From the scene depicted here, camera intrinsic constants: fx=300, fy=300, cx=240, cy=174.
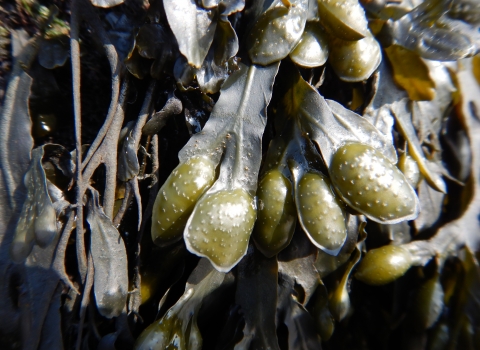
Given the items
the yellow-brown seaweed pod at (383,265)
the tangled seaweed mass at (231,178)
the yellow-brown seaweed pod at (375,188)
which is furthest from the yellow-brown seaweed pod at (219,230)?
the yellow-brown seaweed pod at (383,265)

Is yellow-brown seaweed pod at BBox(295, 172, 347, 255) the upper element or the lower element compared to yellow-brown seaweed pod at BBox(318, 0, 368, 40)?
lower

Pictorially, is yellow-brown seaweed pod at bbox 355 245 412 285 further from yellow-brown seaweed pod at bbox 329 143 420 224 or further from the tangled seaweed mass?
yellow-brown seaweed pod at bbox 329 143 420 224

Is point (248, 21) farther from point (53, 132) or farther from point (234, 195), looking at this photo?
point (53, 132)

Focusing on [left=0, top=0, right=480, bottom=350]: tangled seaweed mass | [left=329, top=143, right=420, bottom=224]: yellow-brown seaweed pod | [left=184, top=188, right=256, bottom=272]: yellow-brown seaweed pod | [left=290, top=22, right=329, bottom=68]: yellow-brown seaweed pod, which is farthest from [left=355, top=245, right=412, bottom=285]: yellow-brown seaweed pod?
[left=290, top=22, right=329, bottom=68]: yellow-brown seaweed pod

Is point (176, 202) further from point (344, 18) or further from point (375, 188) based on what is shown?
point (344, 18)

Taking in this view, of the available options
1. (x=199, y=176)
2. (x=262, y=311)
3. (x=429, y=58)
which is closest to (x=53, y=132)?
(x=199, y=176)

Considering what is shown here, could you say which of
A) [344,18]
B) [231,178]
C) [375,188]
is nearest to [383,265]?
[375,188]

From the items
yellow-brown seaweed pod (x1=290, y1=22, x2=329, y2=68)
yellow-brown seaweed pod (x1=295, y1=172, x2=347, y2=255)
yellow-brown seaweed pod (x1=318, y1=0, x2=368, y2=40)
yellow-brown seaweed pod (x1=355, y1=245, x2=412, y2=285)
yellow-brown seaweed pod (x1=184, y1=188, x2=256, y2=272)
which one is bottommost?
yellow-brown seaweed pod (x1=355, y1=245, x2=412, y2=285)

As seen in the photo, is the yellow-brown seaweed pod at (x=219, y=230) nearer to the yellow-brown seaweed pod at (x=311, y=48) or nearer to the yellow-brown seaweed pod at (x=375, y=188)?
the yellow-brown seaweed pod at (x=375, y=188)
